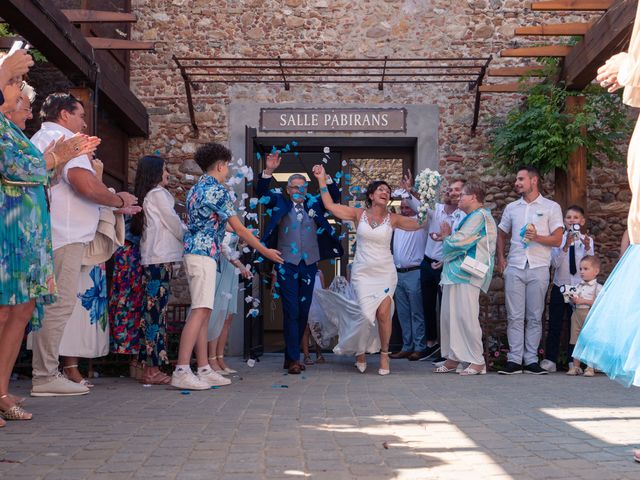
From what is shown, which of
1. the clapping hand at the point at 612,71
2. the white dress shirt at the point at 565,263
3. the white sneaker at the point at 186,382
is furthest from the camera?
the white dress shirt at the point at 565,263

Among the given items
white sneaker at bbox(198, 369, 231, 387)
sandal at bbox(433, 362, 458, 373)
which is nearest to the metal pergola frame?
sandal at bbox(433, 362, 458, 373)

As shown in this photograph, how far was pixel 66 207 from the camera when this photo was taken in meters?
5.71

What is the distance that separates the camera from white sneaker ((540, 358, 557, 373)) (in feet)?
26.7

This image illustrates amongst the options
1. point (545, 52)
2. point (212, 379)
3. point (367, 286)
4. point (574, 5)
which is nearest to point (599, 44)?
point (574, 5)

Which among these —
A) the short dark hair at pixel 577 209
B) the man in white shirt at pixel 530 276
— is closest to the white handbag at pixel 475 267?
the man in white shirt at pixel 530 276

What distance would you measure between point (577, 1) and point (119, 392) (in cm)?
537

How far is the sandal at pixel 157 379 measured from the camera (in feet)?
22.3

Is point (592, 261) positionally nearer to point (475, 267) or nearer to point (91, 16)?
point (475, 267)

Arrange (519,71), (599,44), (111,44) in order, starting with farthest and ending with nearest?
(519,71) → (111,44) → (599,44)

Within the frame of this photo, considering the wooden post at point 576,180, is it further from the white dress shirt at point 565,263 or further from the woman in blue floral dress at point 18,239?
the woman in blue floral dress at point 18,239

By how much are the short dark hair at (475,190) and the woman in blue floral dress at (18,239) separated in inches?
179

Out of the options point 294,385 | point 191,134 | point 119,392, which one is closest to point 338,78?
point 191,134

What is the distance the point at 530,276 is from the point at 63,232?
4670mm

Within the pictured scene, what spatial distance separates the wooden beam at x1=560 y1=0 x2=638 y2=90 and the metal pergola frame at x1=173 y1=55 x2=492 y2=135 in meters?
1.71
